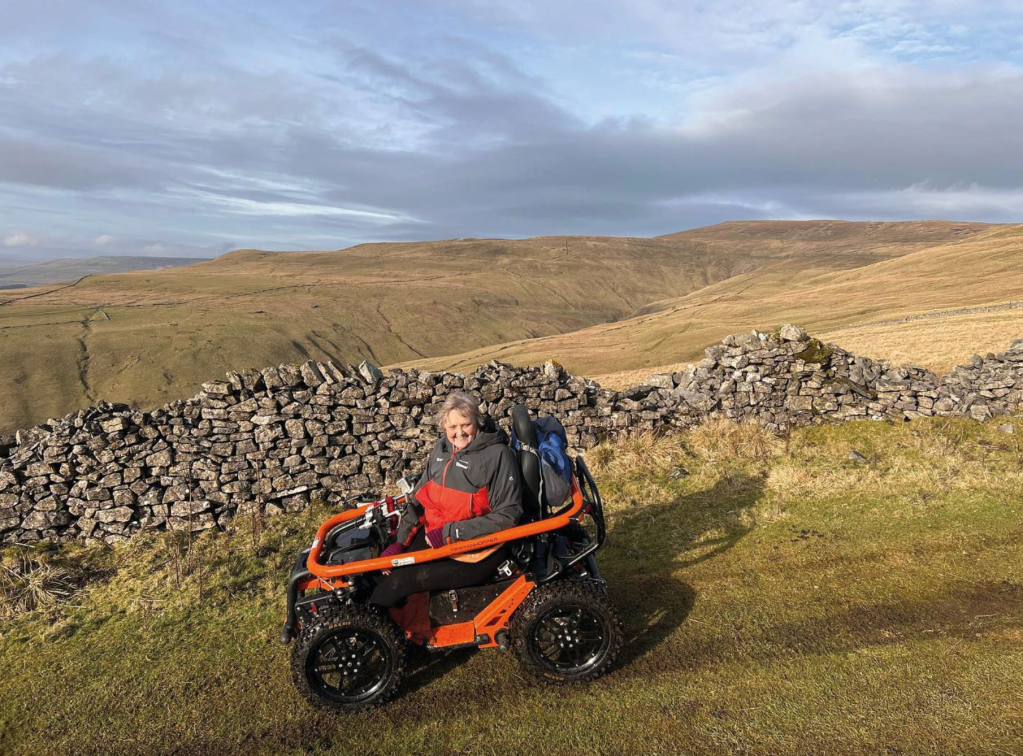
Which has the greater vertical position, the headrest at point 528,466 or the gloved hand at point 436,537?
the headrest at point 528,466

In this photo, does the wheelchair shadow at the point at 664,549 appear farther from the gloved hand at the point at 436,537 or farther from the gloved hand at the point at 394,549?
the gloved hand at the point at 394,549

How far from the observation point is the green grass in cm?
423

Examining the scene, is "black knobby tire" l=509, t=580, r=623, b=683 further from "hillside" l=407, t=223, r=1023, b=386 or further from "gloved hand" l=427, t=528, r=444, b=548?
"hillside" l=407, t=223, r=1023, b=386

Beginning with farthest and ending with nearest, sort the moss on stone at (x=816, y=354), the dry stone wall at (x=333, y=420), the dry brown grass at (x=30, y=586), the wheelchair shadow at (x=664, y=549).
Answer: the moss on stone at (x=816, y=354), the dry stone wall at (x=333, y=420), the dry brown grass at (x=30, y=586), the wheelchair shadow at (x=664, y=549)

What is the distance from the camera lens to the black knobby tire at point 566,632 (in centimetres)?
477

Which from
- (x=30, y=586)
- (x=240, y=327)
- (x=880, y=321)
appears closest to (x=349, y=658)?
(x=30, y=586)

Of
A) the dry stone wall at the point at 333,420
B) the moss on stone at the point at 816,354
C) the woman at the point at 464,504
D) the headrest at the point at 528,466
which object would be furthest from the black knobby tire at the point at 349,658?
the moss on stone at the point at 816,354

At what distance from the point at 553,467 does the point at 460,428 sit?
0.86 meters

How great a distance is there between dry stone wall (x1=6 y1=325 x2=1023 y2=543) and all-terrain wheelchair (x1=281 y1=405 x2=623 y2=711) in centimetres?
447

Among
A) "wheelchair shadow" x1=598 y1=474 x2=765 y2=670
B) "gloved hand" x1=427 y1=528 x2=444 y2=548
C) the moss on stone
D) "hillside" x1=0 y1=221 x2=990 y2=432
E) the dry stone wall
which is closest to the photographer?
"gloved hand" x1=427 y1=528 x2=444 y2=548

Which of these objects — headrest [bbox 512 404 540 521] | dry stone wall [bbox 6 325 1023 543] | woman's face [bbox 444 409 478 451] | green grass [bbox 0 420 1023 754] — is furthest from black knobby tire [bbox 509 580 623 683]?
dry stone wall [bbox 6 325 1023 543]

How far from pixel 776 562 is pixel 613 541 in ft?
6.04

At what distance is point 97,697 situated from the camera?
201 inches

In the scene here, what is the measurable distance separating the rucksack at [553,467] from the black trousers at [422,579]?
0.63 meters
